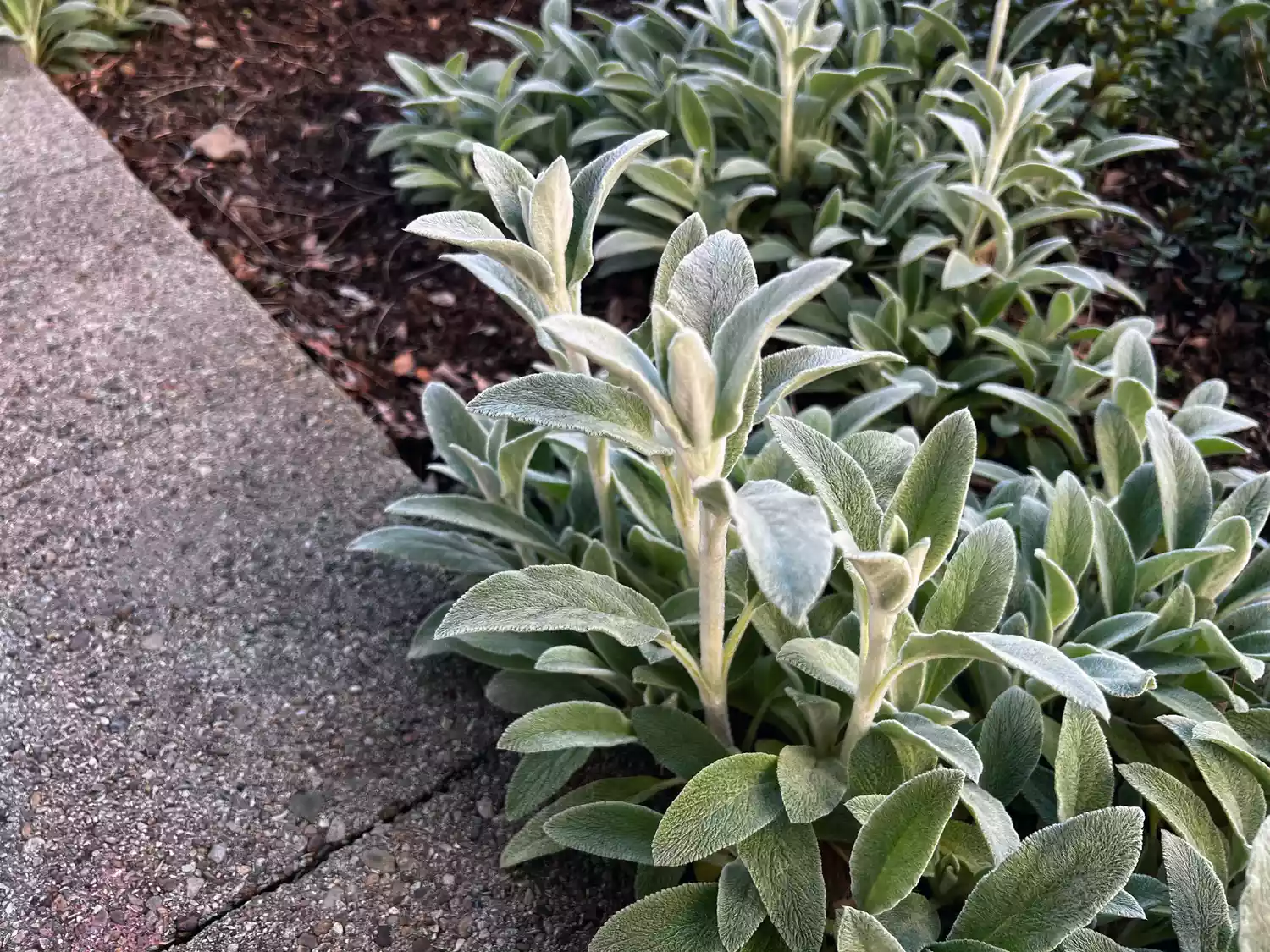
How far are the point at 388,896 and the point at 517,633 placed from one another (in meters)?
0.45

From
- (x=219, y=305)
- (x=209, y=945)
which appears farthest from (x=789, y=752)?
(x=219, y=305)

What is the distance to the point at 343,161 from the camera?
3432mm

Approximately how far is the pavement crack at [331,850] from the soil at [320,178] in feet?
3.11

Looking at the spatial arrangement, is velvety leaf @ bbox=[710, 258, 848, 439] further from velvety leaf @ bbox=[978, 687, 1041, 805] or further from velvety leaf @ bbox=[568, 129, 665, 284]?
velvety leaf @ bbox=[978, 687, 1041, 805]

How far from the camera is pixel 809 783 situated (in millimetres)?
1361

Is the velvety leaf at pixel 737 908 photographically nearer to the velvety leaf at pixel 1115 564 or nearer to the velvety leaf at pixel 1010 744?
the velvety leaf at pixel 1010 744

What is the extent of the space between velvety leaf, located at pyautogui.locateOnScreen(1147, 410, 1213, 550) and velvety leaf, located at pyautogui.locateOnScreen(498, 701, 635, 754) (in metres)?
0.95

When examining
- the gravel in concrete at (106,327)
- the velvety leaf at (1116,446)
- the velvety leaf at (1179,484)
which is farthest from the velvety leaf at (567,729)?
the gravel in concrete at (106,327)

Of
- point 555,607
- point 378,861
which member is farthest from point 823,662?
point 378,861

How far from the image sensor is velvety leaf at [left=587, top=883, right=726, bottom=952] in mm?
1349

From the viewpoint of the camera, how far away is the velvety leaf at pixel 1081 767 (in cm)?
135

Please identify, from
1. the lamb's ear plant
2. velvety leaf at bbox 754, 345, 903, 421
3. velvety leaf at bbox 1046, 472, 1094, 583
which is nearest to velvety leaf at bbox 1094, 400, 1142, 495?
velvety leaf at bbox 1046, 472, 1094, 583

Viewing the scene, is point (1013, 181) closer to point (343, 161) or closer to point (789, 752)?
point (789, 752)

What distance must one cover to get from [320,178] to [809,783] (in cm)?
277
